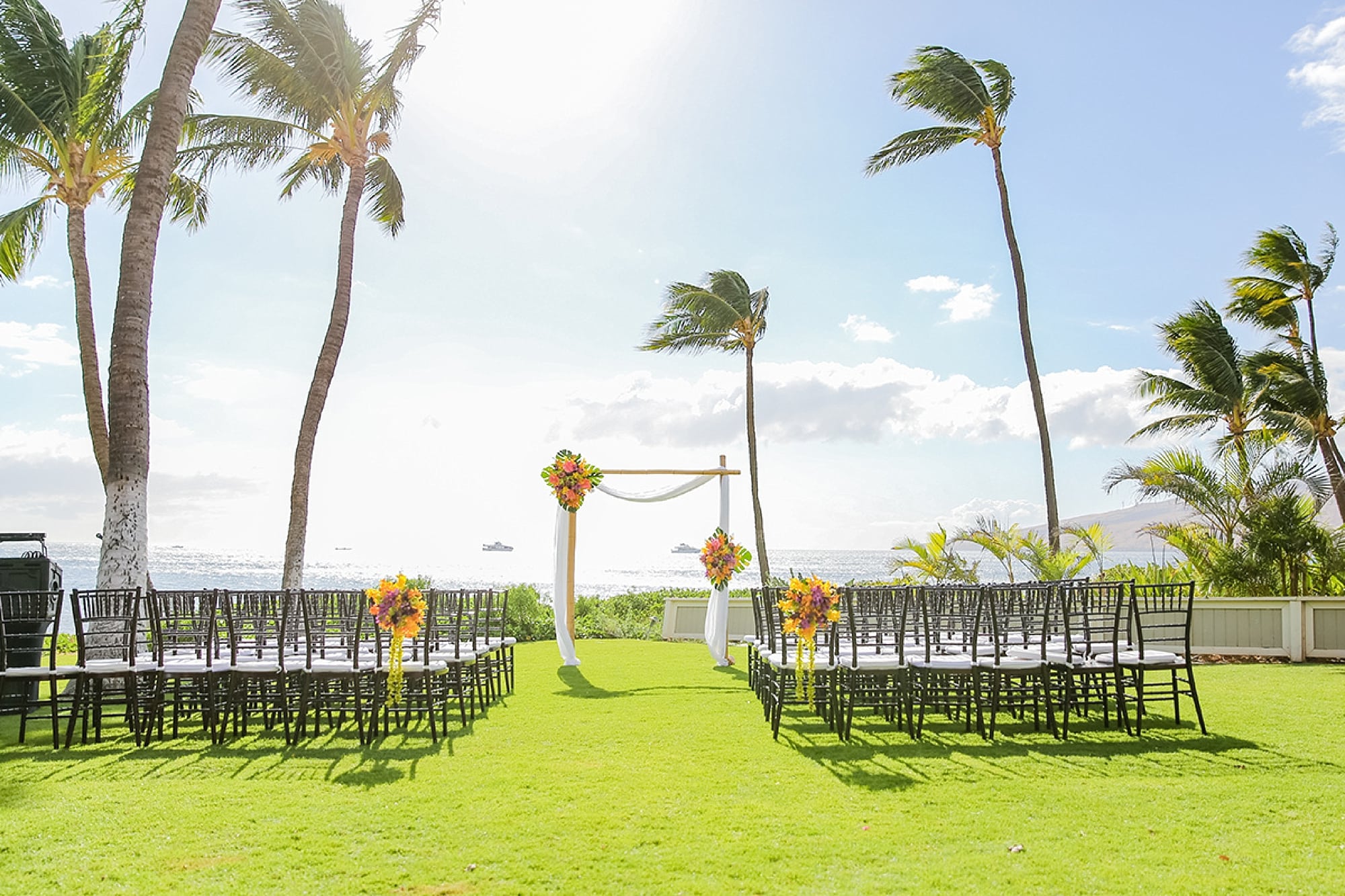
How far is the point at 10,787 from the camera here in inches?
208

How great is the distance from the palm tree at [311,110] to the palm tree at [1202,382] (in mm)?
14972

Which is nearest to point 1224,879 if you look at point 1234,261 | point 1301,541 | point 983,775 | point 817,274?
point 983,775

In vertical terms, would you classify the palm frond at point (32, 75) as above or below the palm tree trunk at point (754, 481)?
above

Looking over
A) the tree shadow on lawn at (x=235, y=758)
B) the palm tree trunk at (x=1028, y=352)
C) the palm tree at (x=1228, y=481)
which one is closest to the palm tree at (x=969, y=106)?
the palm tree trunk at (x=1028, y=352)

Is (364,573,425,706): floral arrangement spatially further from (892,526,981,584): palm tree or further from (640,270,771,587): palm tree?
(640,270,771,587): palm tree

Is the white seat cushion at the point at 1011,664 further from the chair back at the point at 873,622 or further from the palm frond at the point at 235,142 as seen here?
the palm frond at the point at 235,142

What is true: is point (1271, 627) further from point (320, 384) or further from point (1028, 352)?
point (320, 384)

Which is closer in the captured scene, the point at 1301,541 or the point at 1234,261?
the point at 1301,541

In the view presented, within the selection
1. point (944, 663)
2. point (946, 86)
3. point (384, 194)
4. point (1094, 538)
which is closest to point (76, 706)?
point (944, 663)

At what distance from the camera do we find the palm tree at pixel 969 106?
1593 centimetres

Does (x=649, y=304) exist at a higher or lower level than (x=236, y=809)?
higher

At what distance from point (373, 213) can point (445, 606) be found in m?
9.73

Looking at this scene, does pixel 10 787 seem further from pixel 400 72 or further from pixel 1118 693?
pixel 400 72

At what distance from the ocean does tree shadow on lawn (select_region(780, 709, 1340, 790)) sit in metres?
14.3
